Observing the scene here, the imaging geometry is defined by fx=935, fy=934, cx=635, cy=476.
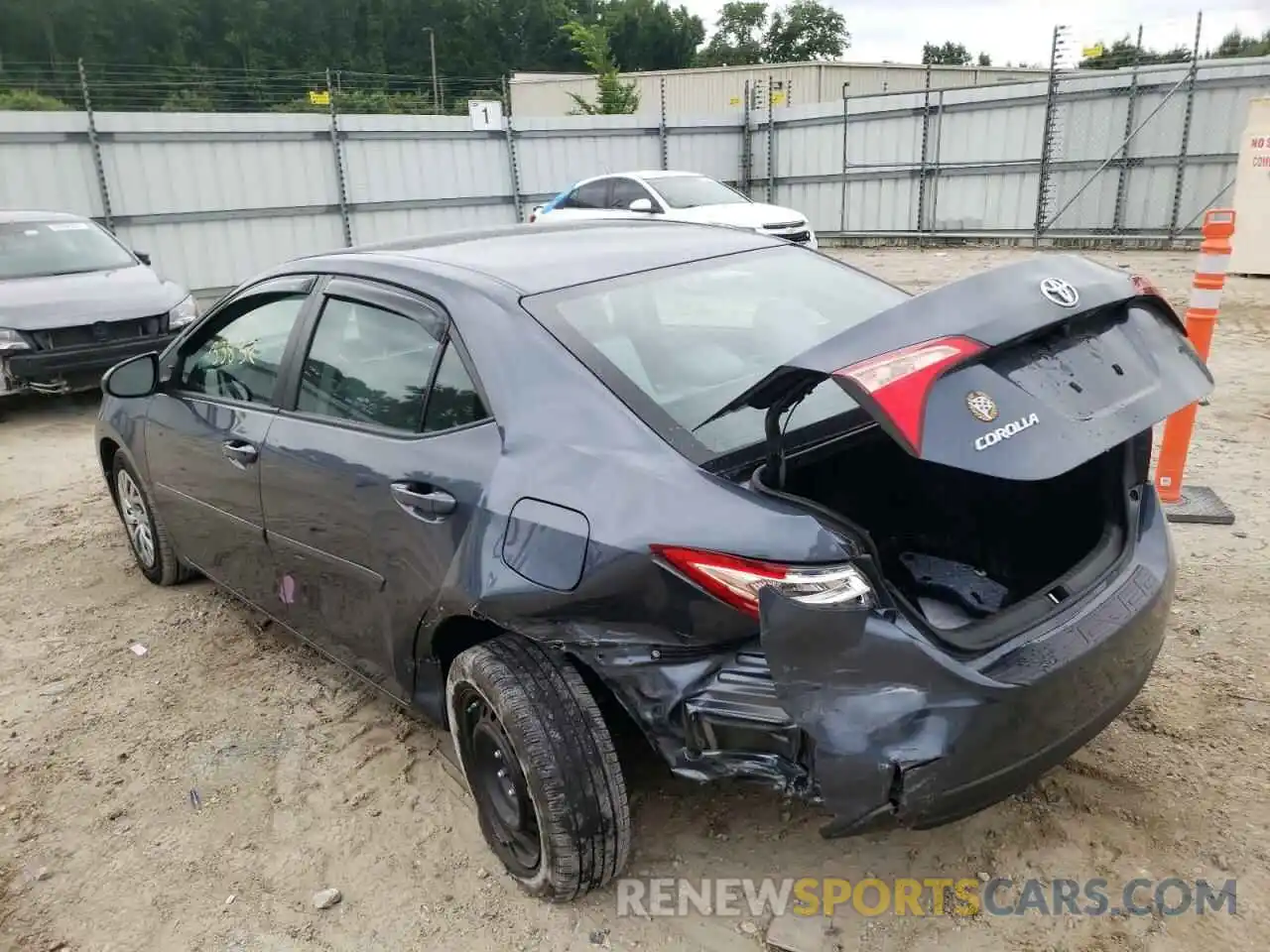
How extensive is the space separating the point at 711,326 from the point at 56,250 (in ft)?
25.4

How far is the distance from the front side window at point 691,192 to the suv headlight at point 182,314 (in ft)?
22.5

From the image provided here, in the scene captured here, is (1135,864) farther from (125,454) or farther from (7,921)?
(125,454)

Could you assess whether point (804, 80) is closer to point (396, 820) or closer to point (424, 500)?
point (424, 500)

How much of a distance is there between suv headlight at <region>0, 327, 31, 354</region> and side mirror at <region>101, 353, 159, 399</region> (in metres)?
4.21

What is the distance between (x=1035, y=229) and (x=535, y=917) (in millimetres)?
16395

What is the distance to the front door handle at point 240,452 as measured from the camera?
313 cm

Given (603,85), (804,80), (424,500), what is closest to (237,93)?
(603,85)

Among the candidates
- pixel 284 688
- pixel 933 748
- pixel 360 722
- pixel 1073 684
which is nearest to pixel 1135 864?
pixel 1073 684

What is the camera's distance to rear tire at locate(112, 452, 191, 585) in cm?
421

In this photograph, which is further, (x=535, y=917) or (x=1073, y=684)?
(x=535, y=917)

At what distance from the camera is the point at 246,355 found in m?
3.43

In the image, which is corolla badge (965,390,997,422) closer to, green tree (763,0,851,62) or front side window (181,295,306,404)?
front side window (181,295,306,404)

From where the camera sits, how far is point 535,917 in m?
2.35

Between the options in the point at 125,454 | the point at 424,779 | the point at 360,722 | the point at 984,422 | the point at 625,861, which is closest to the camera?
the point at 984,422
